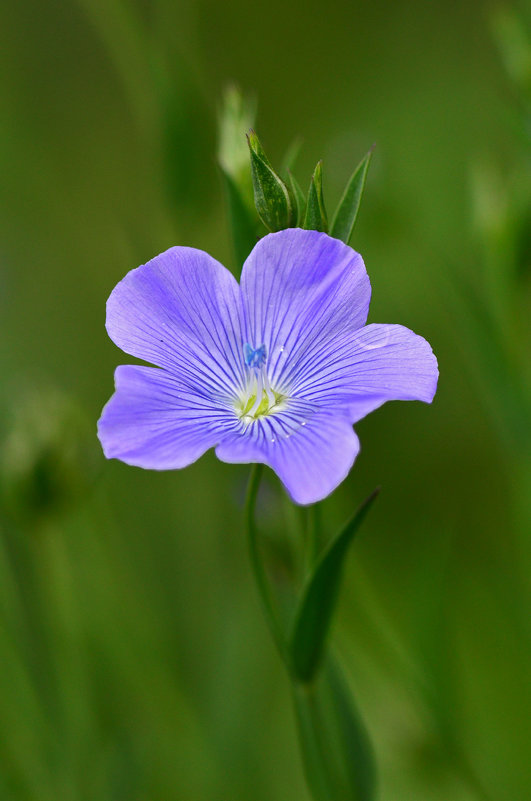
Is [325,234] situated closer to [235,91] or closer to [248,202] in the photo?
[248,202]

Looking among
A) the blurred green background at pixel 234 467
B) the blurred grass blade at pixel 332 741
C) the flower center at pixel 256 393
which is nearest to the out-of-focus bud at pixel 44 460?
the blurred green background at pixel 234 467

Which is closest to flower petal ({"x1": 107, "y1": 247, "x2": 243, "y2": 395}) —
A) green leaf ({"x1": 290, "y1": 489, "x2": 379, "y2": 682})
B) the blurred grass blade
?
green leaf ({"x1": 290, "y1": 489, "x2": 379, "y2": 682})

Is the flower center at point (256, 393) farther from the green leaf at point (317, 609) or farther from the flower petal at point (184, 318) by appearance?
the green leaf at point (317, 609)

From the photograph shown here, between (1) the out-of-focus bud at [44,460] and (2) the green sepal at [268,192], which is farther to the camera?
(1) the out-of-focus bud at [44,460]

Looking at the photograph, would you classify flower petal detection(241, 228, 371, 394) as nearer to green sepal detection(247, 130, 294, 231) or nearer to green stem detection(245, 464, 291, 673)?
green sepal detection(247, 130, 294, 231)

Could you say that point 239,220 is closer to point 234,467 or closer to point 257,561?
point 257,561

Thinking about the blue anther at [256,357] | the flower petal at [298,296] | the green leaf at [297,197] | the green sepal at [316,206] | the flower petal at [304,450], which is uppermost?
the green leaf at [297,197]

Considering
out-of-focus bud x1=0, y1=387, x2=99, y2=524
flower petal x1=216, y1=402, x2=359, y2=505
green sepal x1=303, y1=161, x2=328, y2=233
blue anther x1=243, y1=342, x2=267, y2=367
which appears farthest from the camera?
out-of-focus bud x1=0, y1=387, x2=99, y2=524
